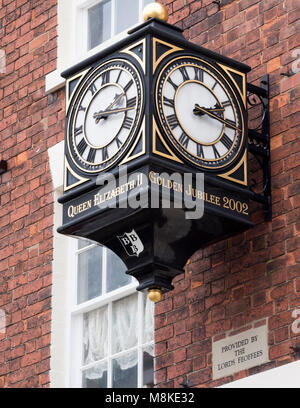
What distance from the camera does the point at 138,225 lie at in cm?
802

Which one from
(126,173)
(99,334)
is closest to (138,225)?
(126,173)

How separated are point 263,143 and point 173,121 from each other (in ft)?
2.45

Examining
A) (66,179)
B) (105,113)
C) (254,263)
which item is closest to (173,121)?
(105,113)

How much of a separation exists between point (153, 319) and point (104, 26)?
2.52m

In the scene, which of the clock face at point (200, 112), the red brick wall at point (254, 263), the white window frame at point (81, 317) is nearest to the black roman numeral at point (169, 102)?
the clock face at point (200, 112)

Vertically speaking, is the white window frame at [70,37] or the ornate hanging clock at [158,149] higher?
the white window frame at [70,37]

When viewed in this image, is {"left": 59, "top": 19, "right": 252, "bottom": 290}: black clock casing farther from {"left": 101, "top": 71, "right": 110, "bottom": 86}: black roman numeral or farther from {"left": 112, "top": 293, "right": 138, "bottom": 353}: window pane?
{"left": 112, "top": 293, "right": 138, "bottom": 353}: window pane

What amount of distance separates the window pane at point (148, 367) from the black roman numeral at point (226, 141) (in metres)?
1.59

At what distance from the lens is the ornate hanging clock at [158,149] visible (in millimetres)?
7891

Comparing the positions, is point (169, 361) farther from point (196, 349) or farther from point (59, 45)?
point (59, 45)

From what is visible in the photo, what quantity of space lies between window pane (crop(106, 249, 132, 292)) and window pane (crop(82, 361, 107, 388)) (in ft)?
1.82

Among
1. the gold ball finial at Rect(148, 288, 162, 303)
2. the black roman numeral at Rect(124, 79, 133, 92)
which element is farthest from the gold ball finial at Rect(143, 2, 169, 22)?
the gold ball finial at Rect(148, 288, 162, 303)

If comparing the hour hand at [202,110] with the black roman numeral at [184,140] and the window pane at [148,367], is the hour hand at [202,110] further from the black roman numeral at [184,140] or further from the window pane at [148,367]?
the window pane at [148,367]

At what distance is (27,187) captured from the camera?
404 inches
